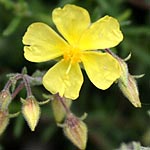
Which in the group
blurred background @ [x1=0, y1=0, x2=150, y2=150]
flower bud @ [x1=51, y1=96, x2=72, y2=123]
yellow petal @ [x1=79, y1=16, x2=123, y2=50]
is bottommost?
blurred background @ [x1=0, y1=0, x2=150, y2=150]

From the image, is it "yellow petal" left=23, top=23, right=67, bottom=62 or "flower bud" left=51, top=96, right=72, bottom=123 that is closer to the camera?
"yellow petal" left=23, top=23, right=67, bottom=62

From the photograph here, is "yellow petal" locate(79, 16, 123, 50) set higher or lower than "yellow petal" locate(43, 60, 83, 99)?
higher

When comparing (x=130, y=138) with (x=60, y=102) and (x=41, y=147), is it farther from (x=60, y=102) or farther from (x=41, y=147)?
(x=60, y=102)

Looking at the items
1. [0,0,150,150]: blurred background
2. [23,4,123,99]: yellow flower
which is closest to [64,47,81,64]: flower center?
[23,4,123,99]: yellow flower

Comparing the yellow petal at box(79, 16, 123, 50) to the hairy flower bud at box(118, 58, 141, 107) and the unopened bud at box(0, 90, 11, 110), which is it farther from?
the unopened bud at box(0, 90, 11, 110)

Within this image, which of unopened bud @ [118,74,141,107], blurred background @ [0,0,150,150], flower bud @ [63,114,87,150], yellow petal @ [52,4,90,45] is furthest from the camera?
blurred background @ [0,0,150,150]

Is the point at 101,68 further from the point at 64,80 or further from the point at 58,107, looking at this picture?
the point at 58,107
